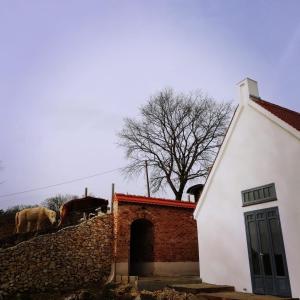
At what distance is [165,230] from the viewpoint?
52.0 feet

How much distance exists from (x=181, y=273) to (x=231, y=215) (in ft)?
17.2

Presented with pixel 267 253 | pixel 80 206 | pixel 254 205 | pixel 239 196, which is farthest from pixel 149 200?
pixel 267 253

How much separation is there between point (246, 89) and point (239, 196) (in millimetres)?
4236

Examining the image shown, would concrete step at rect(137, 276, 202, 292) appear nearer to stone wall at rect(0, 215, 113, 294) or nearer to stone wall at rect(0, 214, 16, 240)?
stone wall at rect(0, 215, 113, 294)

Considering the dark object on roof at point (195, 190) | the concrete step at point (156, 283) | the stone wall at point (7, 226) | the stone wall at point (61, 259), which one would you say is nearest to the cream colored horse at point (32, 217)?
the stone wall at point (7, 226)

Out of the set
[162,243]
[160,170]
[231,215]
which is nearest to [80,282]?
[162,243]

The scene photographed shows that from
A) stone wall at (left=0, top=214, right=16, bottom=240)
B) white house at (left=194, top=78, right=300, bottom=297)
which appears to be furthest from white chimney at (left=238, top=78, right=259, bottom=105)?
stone wall at (left=0, top=214, right=16, bottom=240)

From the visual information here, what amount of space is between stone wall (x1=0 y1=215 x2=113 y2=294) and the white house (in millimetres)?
4782

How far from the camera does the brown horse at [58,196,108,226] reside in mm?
17641

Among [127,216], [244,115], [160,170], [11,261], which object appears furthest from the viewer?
[160,170]

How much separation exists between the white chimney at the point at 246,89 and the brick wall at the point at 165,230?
7015 millimetres

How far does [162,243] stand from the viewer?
15.5 meters

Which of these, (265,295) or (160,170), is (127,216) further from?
(160,170)

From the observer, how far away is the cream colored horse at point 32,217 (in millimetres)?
17062
